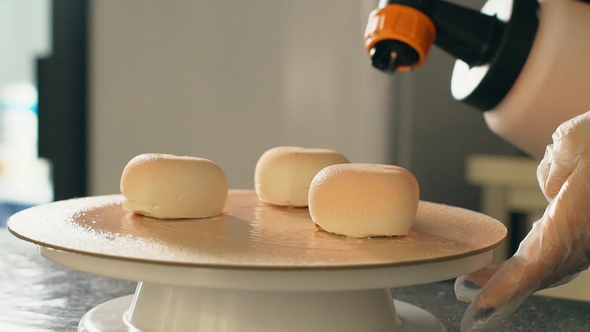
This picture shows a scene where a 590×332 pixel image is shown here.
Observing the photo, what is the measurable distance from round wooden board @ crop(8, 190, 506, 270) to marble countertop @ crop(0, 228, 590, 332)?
11cm

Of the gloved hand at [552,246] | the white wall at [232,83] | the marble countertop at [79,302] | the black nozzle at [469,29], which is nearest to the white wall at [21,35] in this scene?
the white wall at [232,83]

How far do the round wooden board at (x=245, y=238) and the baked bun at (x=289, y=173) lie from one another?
2 centimetres

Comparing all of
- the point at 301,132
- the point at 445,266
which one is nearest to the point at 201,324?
the point at 445,266

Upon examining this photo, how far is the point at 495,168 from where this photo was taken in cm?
144

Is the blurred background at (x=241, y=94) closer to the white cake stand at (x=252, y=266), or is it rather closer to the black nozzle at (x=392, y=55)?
the black nozzle at (x=392, y=55)

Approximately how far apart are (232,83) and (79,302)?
0.88 meters

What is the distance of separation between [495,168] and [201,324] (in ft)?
3.47

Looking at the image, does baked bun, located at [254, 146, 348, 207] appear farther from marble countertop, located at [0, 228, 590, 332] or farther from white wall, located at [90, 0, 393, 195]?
white wall, located at [90, 0, 393, 195]

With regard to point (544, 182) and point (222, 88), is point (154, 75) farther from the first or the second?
point (544, 182)

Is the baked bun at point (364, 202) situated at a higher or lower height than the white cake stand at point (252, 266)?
higher

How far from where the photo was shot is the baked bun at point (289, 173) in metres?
0.78

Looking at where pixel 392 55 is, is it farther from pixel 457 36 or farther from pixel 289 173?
pixel 289 173

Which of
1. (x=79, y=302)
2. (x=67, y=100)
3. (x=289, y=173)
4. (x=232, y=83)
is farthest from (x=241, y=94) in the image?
(x=79, y=302)

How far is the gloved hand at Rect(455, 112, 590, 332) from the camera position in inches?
22.3
